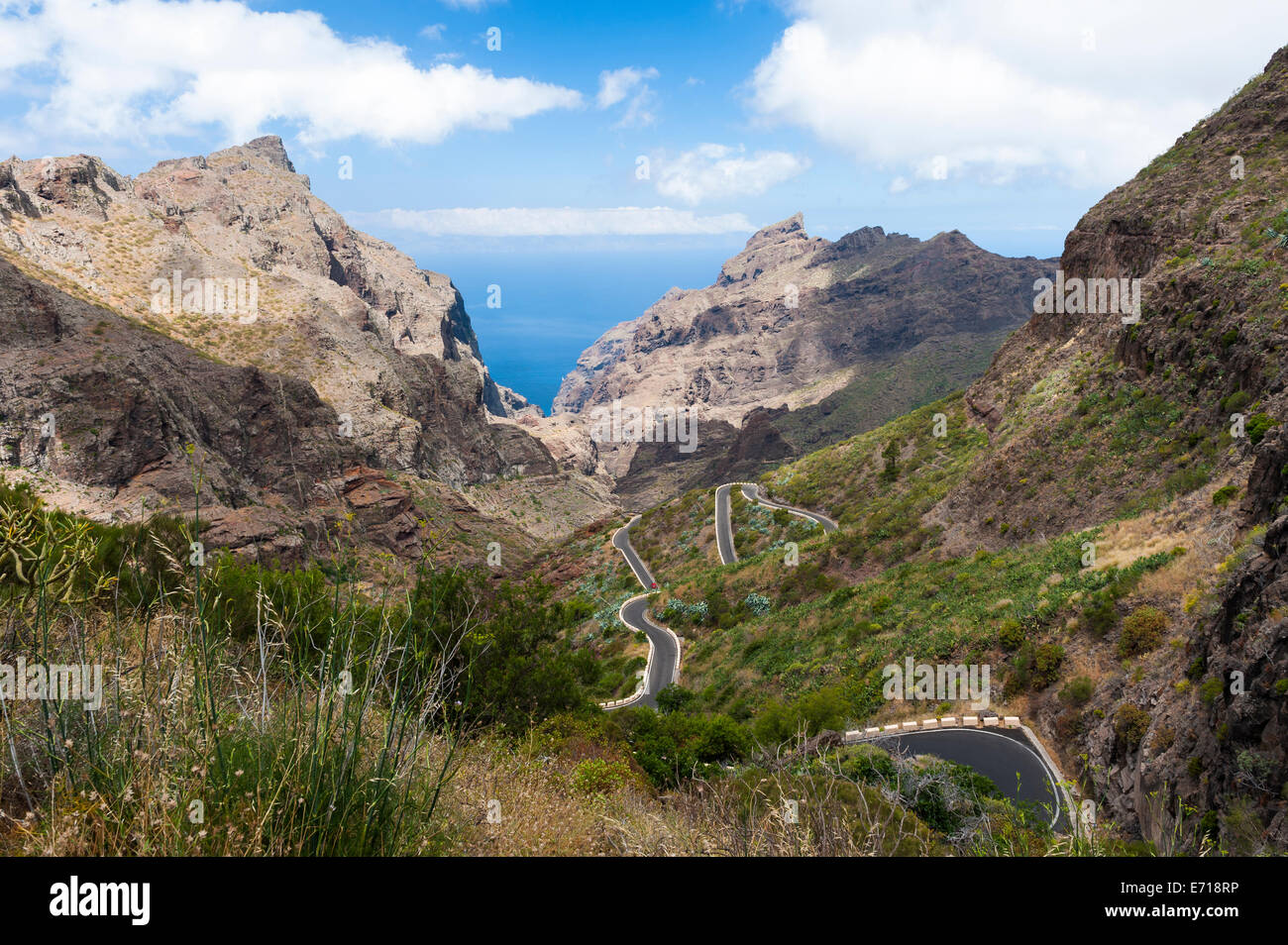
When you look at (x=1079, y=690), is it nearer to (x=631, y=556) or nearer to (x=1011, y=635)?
(x=1011, y=635)

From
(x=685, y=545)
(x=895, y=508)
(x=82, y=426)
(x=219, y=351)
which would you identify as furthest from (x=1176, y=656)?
(x=219, y=351)

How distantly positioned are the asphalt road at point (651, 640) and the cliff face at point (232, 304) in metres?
34.5

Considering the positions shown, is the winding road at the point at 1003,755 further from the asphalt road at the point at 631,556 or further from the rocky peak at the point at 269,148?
the rocky peak at the point at 269,148

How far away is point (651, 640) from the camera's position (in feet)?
140

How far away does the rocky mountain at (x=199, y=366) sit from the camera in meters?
47.5

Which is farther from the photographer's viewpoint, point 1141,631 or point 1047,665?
point 1047,665

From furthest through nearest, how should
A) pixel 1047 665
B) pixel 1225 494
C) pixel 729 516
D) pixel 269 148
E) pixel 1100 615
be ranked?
1. pixel 269 148
2. pixel 729 516
3. pixel 1225 494
4. pixel 1047 665
5. pixel 1100 615

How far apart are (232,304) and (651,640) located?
69209 mm

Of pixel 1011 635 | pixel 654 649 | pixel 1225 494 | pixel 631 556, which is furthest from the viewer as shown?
pixel 631 556

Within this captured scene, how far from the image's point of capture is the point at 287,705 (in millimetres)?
4172

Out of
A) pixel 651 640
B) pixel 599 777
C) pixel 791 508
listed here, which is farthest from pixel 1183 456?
pixel 791 508

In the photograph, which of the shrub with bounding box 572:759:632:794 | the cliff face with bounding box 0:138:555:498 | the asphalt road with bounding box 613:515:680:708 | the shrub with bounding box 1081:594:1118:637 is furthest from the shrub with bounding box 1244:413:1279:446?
the cliff face with bounding box 0:138:555:498

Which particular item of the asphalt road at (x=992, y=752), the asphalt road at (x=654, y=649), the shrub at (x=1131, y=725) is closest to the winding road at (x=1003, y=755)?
the asphalt road at (x=992, y=752)
